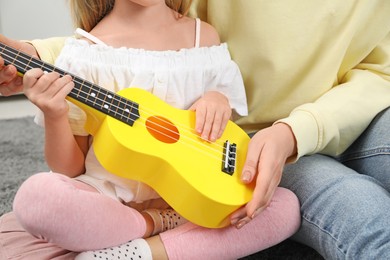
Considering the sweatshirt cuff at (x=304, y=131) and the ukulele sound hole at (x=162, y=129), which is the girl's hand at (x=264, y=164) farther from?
the ukulele sound hole at (x=162, y=129)

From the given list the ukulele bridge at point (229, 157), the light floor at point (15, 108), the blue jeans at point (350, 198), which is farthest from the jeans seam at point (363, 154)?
the light floor at point (15, 108)

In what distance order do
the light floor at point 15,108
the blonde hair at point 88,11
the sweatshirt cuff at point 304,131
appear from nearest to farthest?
the sweatshirt cuff at point 304,131, the blonde hair at point 88,11, the light floor at point 15,108

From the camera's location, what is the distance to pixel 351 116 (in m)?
0.86

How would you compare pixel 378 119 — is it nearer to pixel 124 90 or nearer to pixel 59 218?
pixel 124 90

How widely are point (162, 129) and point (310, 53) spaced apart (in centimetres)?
34

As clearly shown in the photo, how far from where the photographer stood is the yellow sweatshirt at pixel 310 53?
35.0 inches

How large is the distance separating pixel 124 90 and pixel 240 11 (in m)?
0.30

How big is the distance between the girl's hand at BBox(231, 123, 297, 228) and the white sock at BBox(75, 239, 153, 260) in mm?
142

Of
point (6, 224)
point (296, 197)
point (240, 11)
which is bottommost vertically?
point (6, 224)

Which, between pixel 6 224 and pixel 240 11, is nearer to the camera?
pixel 6 224

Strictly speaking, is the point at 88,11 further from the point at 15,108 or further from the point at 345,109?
the point at 15,108

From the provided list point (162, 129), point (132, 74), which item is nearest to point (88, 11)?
point (132, 74)

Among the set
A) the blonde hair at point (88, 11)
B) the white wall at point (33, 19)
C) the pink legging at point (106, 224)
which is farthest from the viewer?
the white wall at point (33, 19)

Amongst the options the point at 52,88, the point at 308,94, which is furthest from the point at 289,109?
the point at 52,88
